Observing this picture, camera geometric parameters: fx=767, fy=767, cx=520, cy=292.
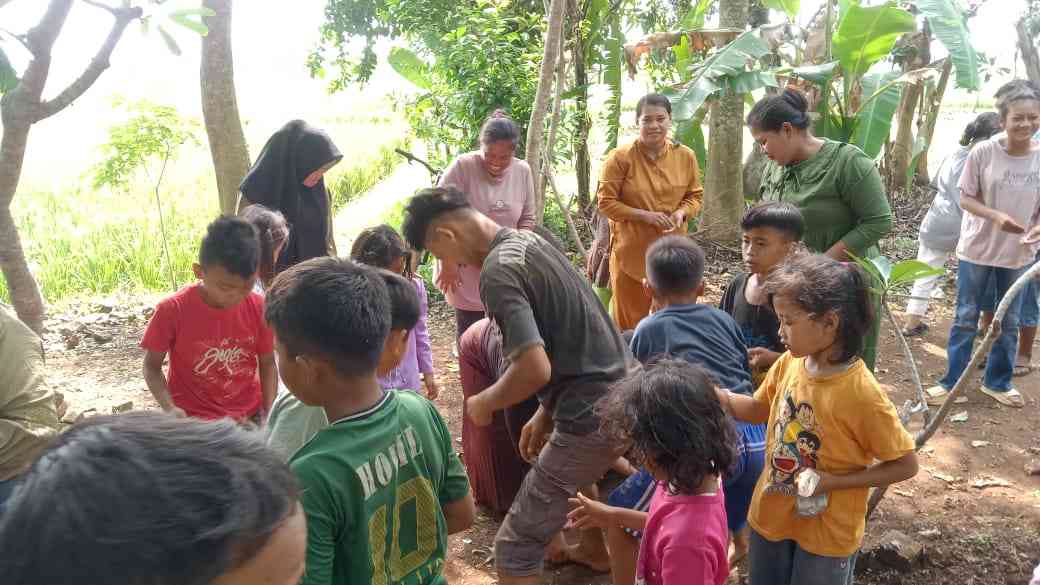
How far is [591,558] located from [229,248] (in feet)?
5.99

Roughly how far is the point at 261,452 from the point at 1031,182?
443 cm

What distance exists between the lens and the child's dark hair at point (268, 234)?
3078 millimetres

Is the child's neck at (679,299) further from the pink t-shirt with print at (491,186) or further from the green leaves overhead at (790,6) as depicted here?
the green leaves overhead at (790,6)

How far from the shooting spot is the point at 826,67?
509 cm

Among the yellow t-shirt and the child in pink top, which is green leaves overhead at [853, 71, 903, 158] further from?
the child in pink top

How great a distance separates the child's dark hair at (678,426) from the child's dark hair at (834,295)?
0.32 metres

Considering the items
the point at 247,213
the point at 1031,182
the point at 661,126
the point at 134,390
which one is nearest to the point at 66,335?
the point at 134,390

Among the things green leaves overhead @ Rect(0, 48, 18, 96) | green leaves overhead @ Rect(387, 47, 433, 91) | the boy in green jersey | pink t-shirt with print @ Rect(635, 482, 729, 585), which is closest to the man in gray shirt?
pink t-shirt with print @ Rect(635, 482, 729, 585)

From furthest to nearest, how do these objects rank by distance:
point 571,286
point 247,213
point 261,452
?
point 247,213, point 571,286, point 261,452

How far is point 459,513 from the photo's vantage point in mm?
1760

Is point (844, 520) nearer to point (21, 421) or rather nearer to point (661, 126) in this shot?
point (21, 421)

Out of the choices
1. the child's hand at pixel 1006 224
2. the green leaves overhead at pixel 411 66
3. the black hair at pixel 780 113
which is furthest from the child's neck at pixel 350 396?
the green leaves overhead at pixel 411 66

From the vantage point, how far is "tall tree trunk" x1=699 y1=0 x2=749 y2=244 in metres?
6.71

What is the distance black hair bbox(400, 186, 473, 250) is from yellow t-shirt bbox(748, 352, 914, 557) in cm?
112
